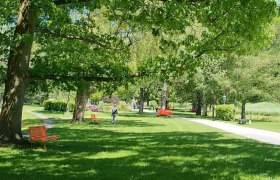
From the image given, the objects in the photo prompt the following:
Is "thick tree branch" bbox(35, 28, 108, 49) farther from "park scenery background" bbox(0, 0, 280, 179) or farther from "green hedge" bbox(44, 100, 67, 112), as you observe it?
"green hedge" bbox(44, 100, 67, 112)

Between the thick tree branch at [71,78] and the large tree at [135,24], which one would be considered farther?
the thick tree branch at [71,78]

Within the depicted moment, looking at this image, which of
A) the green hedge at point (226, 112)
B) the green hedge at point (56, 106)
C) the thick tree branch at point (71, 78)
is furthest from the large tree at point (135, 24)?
the green hedge at point (56, 106)

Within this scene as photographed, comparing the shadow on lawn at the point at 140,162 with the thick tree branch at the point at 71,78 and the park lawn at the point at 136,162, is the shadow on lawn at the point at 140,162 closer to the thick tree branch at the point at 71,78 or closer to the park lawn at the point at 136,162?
the park lawn at the point at 136,162

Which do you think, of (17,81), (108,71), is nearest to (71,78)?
(108,71)

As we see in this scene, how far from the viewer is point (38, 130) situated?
15586 mm

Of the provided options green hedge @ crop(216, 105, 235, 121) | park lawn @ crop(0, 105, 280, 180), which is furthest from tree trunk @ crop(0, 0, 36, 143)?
green hedge @ crop(216, 105, 235, 121)

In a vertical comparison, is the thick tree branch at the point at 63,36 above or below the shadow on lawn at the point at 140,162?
above

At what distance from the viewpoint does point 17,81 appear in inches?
614

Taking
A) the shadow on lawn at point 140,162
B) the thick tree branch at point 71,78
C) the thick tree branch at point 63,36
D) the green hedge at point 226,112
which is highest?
the thick tree branch at point 63,36

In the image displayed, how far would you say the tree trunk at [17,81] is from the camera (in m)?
15.5

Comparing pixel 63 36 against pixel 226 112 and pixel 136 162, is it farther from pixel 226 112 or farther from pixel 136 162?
pixel 226 112

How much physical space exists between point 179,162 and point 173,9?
5.83m

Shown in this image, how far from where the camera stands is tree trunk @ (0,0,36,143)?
610 inches

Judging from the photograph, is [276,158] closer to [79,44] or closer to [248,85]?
[79,44]
